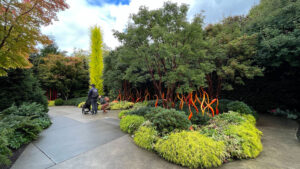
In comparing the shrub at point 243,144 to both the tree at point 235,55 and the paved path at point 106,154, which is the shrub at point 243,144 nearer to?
the paved path at point 106,154

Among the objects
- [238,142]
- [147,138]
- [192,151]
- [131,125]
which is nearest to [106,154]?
→ [147,138]

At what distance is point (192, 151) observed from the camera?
2156 millimetres

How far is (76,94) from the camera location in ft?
41.9

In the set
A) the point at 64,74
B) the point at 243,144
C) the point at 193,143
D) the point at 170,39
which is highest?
the point at 170,39

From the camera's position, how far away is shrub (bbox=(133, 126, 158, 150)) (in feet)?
8.78

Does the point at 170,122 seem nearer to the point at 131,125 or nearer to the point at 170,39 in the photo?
the point at 131,125

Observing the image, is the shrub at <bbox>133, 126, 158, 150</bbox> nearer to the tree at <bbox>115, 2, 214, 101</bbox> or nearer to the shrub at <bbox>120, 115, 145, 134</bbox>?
the shrub at <bbox>120, 115, 145, 134</bbox>

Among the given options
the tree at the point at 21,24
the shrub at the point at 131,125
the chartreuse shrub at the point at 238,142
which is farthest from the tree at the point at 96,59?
the chartreuse shrub at the point at 238,142

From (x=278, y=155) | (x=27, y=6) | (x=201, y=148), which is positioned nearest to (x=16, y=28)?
(x=27, y=6)

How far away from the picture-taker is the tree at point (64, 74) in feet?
38.1

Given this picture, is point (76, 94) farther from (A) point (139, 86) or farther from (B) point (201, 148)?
(B) point (201, 148)

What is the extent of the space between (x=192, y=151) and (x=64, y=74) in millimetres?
13779

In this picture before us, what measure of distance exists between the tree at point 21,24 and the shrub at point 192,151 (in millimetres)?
3856

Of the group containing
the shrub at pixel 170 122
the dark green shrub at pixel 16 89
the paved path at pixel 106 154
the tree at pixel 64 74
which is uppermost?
the tree at pixel 64 74
